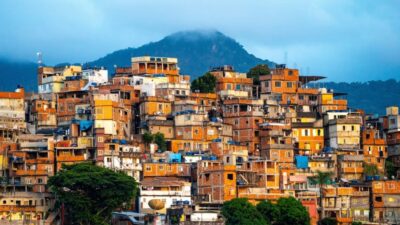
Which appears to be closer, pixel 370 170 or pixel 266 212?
pixel 266 212

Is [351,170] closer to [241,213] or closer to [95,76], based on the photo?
[241,213]

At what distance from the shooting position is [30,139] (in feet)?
248

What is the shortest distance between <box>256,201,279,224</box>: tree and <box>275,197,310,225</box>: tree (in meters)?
0.22

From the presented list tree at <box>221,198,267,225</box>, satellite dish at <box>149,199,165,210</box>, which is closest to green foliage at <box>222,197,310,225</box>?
tree at <box>221,198,267,225</box>

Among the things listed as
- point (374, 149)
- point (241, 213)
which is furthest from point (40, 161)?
point (374, 149)

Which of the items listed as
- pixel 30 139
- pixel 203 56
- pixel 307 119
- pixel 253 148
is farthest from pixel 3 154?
pixel 203 56

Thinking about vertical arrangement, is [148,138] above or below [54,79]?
below

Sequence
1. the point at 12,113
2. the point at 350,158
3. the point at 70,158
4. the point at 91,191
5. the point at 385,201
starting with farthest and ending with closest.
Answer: the point at 12,113, the point at 350,158, the point at 385,201, the point at 70,158, the point at 91,191

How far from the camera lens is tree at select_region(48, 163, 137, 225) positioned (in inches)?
2655

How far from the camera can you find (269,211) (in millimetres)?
69000

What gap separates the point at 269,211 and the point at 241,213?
8.69ft

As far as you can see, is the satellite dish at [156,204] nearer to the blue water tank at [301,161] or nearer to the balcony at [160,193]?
the balcony at [160,193]

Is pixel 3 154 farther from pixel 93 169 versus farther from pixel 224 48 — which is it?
pixel 224 48

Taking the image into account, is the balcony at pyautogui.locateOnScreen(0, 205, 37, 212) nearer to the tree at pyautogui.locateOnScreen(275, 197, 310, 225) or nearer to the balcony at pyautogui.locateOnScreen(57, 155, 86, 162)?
the balcony at pyautogui.locateOnScreen(57, 155, 86, 162)
